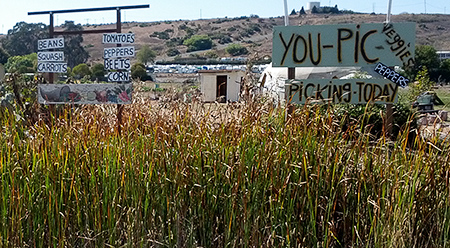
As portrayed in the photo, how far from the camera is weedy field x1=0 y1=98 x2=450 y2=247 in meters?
2.68

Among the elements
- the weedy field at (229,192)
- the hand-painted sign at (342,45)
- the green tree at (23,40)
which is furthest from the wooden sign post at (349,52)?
the green tree at (23,40)

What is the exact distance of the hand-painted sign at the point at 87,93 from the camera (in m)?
5.41

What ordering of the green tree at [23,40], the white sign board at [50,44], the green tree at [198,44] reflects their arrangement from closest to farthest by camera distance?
the white sign board at [50,44], the green tree at [23,40], the green tree at [198,44]

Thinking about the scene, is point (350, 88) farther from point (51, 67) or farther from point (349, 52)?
point (51, 67)

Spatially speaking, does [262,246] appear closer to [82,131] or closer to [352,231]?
[352,231]

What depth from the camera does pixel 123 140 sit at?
10.1 feet

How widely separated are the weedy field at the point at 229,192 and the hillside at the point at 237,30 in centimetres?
5584

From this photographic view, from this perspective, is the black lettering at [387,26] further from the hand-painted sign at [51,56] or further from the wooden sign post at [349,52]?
the hand-painted sign at [51,56]

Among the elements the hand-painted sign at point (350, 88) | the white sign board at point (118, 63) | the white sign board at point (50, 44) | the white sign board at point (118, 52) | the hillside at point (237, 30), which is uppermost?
the hillside at point (237, 30)

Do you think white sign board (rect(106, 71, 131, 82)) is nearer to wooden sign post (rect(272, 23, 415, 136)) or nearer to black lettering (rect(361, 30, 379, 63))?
wooden sign post (rect(272, 23, 415, 136))

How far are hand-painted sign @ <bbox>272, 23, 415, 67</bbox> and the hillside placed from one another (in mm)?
54013

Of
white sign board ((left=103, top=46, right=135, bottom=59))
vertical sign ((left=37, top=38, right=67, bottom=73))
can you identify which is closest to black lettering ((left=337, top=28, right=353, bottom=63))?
white sign board ((left=103, top=46, right=135, bottom=59))

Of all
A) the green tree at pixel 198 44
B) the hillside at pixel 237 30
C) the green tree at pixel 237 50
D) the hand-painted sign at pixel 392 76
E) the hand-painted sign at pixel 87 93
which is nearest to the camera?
the hand-painted sign at pixel 392 76

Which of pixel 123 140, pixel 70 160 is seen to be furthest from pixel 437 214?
pixel 70 160
